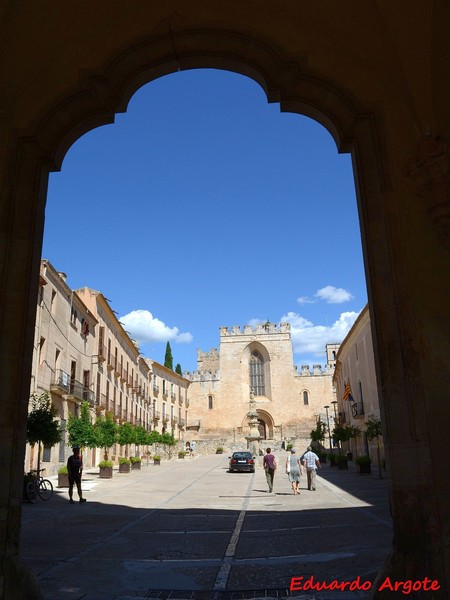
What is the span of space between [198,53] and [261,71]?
608mm

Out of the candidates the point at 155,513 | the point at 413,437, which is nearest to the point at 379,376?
the point at 413,437

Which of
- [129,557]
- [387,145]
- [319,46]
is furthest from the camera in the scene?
[129,557]

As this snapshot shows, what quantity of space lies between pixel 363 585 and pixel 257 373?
207 feet

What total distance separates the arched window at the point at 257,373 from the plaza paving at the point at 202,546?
53031 millimetres

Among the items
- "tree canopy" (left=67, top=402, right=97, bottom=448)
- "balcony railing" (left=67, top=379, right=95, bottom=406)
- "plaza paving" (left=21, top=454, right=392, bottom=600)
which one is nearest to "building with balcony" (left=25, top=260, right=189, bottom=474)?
"balcony railing" (left=67, top=379, right=95, bottom=406)

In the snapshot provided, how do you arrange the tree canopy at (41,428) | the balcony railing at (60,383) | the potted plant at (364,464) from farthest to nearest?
1. the balcony railing at (60,383)
2. the potted plant at (364,464)
3. the tree canopy at (41,428)

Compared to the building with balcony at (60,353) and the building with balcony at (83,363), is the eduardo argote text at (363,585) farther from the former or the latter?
the building with balcony at (60,353)

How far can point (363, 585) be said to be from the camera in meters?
4.03

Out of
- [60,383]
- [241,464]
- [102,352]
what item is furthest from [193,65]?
[102,352]

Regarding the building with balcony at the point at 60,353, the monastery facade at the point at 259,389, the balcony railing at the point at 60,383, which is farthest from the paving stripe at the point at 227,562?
the monastery facade at the point at 259,389

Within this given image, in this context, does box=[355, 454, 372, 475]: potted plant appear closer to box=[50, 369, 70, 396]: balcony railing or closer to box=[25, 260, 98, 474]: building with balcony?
box=[25, 260, 98, 474]: building with balcony

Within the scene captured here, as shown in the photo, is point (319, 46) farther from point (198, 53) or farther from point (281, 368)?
point (281, 368)

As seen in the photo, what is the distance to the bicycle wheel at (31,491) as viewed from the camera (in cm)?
1293

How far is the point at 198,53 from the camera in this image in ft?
15.7
